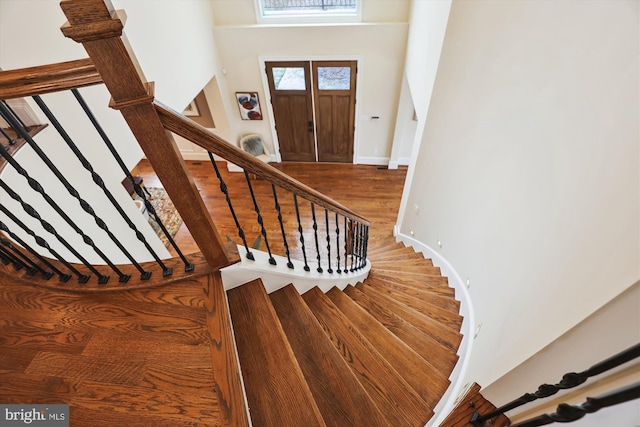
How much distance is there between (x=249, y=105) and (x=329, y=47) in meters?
1.84

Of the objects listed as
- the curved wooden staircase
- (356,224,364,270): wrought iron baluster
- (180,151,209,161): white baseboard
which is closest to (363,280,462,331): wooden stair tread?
the curved wooden staircase

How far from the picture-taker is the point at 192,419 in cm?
102

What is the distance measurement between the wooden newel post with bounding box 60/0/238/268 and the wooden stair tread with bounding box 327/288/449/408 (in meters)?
1.26

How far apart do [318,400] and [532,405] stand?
85 cm

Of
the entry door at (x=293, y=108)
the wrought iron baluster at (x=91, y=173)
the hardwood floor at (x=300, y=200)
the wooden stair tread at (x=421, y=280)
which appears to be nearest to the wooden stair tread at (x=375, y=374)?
the wrought iron baluster at (x=91, y=173)

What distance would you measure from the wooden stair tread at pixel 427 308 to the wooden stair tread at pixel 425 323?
0.25 feet

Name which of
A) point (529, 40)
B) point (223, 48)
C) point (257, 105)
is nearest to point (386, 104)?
point (257, 105)

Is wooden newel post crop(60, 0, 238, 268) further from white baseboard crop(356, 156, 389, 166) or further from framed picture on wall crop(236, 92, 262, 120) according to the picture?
white baseboard crop(356, 156, 389, 166)

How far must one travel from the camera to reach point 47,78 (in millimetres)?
872

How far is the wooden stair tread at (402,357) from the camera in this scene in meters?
1.73

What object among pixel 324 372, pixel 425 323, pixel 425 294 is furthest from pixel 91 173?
pixel 425 294

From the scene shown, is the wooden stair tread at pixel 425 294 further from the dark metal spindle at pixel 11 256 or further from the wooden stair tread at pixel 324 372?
the dark metal spindle at pixel 11 256

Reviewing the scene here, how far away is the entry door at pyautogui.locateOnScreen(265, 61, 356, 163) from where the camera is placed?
17.8 ft

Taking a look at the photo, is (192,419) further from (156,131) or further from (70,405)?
(156,131)
